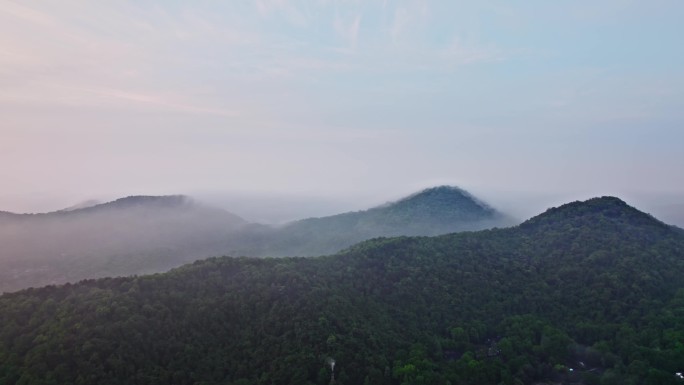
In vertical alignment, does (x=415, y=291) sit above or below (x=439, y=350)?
above

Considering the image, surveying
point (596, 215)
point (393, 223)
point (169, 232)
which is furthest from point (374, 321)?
point (169, 232)

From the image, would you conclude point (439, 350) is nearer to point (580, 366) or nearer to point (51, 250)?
point (580, 366)

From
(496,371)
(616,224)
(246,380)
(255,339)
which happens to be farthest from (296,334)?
(616,224)

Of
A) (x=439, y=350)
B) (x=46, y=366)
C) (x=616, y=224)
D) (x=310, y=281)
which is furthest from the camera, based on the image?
(x=616, y=224)

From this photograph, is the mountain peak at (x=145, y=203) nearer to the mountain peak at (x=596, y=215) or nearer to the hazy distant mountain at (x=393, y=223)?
the hazy distant mountain at (x=393, y=223)

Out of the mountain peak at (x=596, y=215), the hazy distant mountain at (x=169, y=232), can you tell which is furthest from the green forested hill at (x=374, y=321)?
the hazy distant mountain at (x=169, y=232)

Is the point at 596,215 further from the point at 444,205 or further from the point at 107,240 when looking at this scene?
the point at 107,240

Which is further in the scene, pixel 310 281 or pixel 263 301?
pixel 310 281
